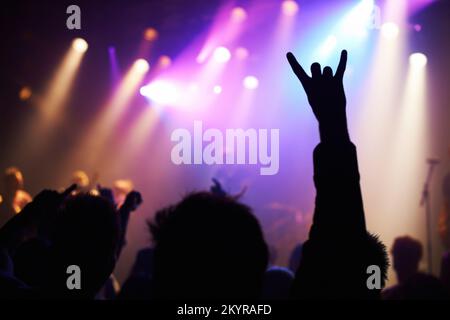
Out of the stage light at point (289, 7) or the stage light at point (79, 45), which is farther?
the stage light at point (79, 45)

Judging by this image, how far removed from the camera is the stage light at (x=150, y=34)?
7.77 meters

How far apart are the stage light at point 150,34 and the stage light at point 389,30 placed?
12.6 feet

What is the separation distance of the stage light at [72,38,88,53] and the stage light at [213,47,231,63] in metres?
2.32

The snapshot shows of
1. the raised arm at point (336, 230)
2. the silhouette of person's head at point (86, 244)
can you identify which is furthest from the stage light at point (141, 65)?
the raised arm at point (336, 230)

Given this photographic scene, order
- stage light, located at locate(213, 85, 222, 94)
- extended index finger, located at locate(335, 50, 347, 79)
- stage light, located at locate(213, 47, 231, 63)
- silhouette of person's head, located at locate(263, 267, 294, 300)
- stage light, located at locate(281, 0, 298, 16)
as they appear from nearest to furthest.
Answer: extended index finger, located at locate(335, 50, 347, 79) < silhouette of person's head, located at locate(263, 267, 294, 300) < stage light, located at locate(281, 0, 298, 16) < stage light, located at locate(213, 47, 231, 63) < stage light, located at locate(213, 85, 222, 94)

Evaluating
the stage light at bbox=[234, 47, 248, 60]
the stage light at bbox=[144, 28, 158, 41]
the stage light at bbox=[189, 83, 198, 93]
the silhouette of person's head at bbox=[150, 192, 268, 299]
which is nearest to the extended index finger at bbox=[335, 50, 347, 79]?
the silhouette of person's head at bbox=[150, 192, 268, 299]

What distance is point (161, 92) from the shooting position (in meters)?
8.87

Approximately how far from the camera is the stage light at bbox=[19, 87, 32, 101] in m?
8.42

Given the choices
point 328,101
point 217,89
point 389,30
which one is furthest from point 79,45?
point 328,101

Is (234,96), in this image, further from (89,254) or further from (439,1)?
(89,254)

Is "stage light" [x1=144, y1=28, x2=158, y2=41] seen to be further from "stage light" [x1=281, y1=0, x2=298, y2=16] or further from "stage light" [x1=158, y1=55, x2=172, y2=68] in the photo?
"stage light" [x1=281, y1=0, x2=298, y2=16]

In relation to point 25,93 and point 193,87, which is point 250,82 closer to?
point 193,87

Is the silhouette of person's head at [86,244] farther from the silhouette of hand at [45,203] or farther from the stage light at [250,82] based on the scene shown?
the stage light at [250,82]

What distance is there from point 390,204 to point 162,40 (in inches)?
208
